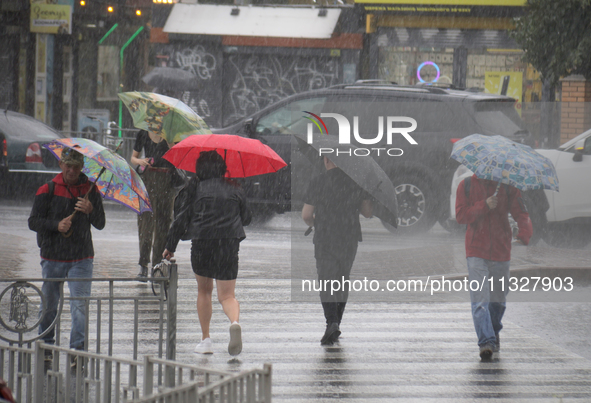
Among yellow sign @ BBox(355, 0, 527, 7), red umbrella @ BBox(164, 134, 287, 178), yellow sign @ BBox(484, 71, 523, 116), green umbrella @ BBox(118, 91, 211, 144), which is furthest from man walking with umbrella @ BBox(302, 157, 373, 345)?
yellow sign @ BBox(484, 71, 523, 116)

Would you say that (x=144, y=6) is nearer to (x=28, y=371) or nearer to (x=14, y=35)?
(x=14, y=35)

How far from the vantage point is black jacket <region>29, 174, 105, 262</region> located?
6105 millimetres

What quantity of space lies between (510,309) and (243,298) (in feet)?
9.05

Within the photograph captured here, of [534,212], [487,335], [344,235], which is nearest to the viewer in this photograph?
[487,335]

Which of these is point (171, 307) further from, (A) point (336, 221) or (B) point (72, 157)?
(A) point (336, 221)

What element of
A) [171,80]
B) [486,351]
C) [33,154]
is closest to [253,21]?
[171,80]

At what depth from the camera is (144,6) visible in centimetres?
2695

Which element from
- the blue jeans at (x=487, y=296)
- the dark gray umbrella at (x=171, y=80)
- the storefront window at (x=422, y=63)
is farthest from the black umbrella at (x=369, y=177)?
the storefront window at (x=422, y=63)

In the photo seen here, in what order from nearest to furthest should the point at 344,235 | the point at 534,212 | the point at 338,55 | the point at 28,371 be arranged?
the point at 28,371, the point at 344,235, the point at 534,212, the point at 338,55

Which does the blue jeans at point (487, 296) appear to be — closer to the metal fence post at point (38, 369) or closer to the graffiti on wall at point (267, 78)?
the metal fence post at point (38, 369)

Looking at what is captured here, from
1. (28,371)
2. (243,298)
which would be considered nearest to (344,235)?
(243,298)

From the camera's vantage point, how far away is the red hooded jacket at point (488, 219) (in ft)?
22.4

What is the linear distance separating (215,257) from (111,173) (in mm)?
1007

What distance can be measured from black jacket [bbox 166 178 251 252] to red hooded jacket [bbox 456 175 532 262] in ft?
5.87
